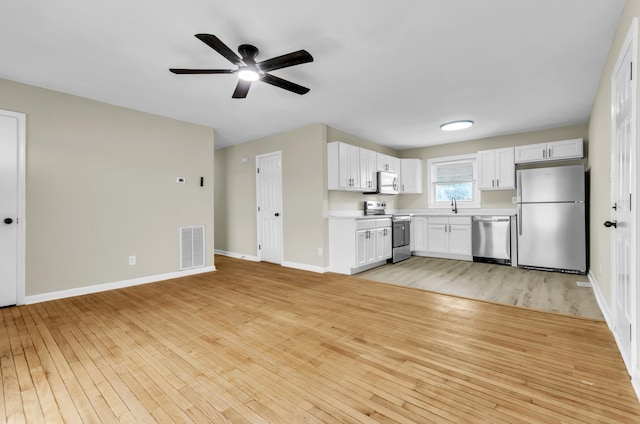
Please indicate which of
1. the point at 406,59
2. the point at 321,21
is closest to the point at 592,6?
the point at 406,59

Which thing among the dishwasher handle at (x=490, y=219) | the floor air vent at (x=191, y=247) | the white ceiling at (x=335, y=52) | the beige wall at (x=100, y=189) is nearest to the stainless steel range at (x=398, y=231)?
the dishwasher handle at (x=490, y=219)

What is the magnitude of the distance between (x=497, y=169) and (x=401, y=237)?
222 centimetres

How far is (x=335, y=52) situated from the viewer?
268cm

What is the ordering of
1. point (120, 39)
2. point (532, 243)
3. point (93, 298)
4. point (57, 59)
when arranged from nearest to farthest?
point (120, 39)
point (57, 59)
point (93, 298)
point (532, 243)

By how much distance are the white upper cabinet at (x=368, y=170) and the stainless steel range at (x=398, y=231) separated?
44 cm

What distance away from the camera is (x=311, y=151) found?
5.00m

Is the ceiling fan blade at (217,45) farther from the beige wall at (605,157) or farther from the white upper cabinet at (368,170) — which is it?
the white upper cabinet at (368,170)

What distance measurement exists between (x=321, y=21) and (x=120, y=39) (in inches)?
68.0

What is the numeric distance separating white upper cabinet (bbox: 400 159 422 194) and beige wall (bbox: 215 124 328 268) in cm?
254

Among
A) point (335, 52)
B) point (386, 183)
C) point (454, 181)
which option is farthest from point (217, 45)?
point (454, 181)

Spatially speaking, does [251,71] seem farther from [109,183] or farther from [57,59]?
[109,183]

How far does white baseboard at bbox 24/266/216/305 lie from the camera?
3361 mm

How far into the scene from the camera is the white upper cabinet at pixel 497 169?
5.35 meters

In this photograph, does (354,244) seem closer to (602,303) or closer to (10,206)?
(602,303)
